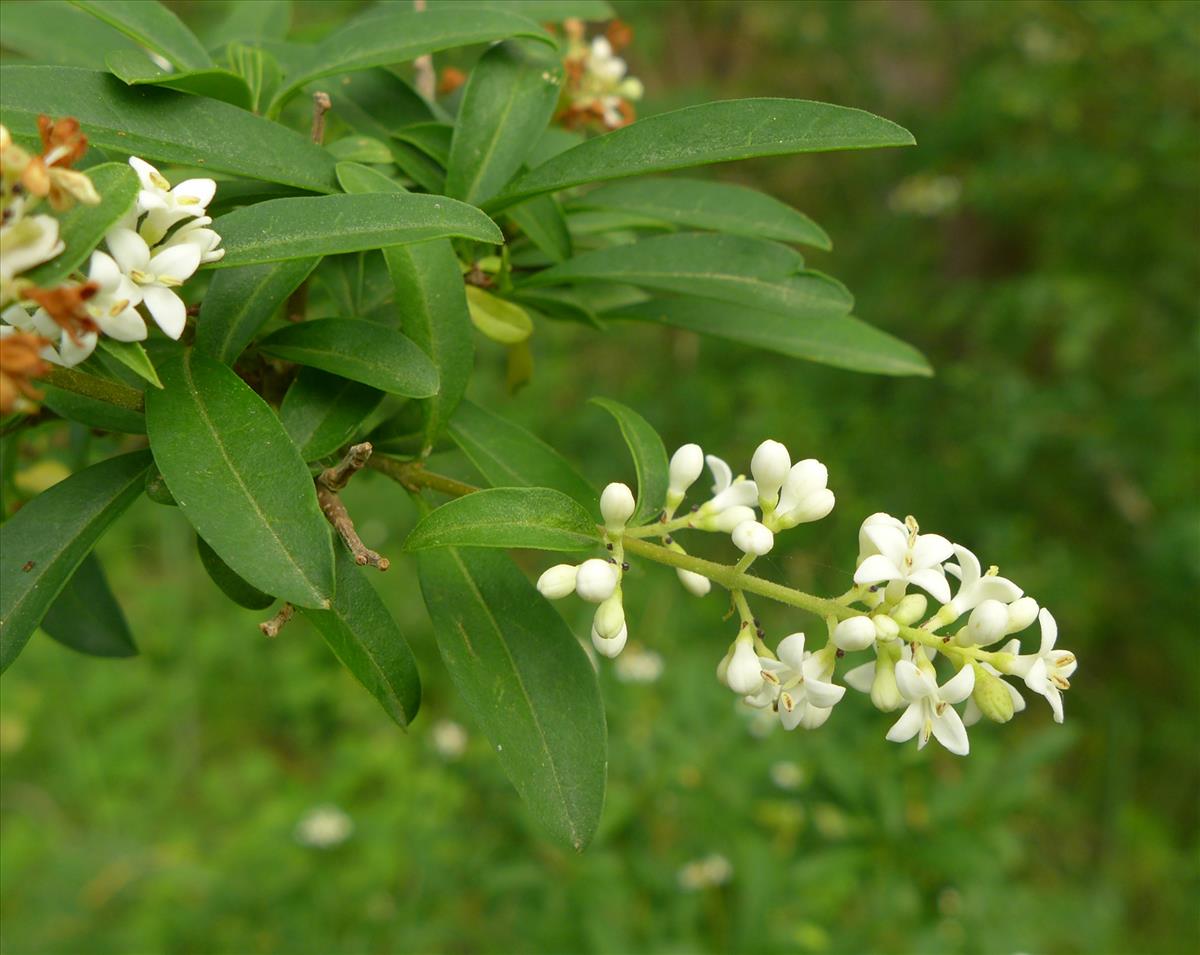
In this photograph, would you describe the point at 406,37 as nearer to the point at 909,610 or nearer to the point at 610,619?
the point at 610,619

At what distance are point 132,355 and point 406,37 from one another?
1.76 feet

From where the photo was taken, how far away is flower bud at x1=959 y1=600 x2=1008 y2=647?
0.99 metres

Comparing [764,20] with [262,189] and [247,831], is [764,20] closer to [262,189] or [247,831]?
[247,831]

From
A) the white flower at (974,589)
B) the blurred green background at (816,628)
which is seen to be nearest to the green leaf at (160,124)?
the white flower at (974,589)

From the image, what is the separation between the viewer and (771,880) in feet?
8.05

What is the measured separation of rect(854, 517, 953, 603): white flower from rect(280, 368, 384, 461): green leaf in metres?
0.50

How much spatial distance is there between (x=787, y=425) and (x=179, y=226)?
12.4 feet

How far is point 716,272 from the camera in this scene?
1.29 metres

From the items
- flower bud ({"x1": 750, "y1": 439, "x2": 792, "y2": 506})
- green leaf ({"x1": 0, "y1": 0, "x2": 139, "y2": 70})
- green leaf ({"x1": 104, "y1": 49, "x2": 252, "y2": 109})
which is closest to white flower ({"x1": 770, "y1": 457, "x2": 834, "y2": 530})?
flower bud ({"x1": 750, "y1": 439, "x2": 792, "y2": 506})

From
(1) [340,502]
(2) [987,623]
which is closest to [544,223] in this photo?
(1) [340,502]

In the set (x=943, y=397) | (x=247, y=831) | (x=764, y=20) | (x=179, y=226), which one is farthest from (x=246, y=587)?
(x=764, y=20)

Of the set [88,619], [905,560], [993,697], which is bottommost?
[88,619]

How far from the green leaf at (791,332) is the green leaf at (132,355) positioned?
64 centimetres

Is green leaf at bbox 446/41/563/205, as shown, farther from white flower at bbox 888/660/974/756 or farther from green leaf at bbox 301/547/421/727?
white flower at bbox 888/660/974/756
